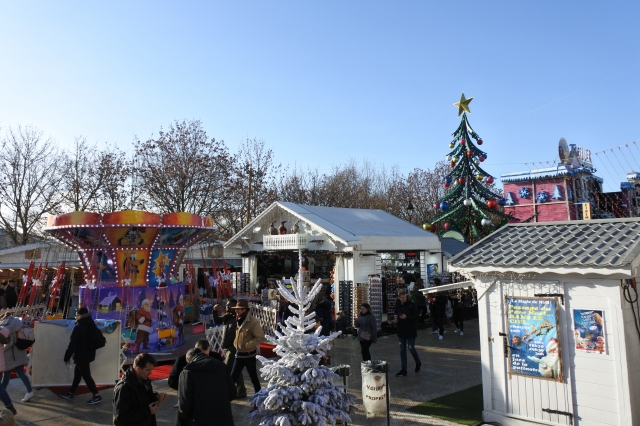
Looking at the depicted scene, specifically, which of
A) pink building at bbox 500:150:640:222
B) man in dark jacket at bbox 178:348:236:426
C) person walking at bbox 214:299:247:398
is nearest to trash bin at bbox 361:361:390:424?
person walking at bbox 214:299:247:398

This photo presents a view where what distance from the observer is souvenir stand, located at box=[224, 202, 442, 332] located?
15.0 metres

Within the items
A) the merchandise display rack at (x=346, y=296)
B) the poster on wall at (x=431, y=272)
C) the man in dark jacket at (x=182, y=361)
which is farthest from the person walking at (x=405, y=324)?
the poster on wall at (x=431, y=272)

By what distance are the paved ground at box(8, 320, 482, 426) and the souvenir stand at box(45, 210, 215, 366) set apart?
316 cm

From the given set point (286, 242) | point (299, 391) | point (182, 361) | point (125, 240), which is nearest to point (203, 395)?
point (299, 391)

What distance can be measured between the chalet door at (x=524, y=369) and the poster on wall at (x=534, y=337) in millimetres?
13

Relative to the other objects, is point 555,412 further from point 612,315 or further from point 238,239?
point 238,239

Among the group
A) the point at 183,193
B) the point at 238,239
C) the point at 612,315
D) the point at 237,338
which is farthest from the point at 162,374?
the point at 183,193

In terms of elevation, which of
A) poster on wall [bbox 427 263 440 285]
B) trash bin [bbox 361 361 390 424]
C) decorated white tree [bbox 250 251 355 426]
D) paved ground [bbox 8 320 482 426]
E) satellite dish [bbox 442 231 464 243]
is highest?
satellite dish [bbox 442 231 464 243]

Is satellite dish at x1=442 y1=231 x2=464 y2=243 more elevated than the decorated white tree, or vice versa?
satellite dish at x1=442 y1=231 x2=464 y2=243

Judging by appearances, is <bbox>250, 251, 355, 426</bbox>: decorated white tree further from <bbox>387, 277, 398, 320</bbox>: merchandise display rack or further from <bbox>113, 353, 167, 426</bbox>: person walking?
<bbox>387, 277, 398, 320</bbox>: merchandise display rack

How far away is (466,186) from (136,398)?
58.0 ft

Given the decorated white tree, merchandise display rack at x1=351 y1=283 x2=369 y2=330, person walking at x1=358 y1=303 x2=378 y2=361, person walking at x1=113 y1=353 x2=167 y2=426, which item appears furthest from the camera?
merchandise display rack at x1=351 y1=283 x2=369 y2=330

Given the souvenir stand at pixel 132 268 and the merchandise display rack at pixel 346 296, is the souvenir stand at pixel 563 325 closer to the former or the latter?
the merchandise display rack at pixel 346 296

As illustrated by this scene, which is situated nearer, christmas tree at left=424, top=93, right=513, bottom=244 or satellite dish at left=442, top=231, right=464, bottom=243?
christmas tree at left=424, top=93, right=513, bottom=244
